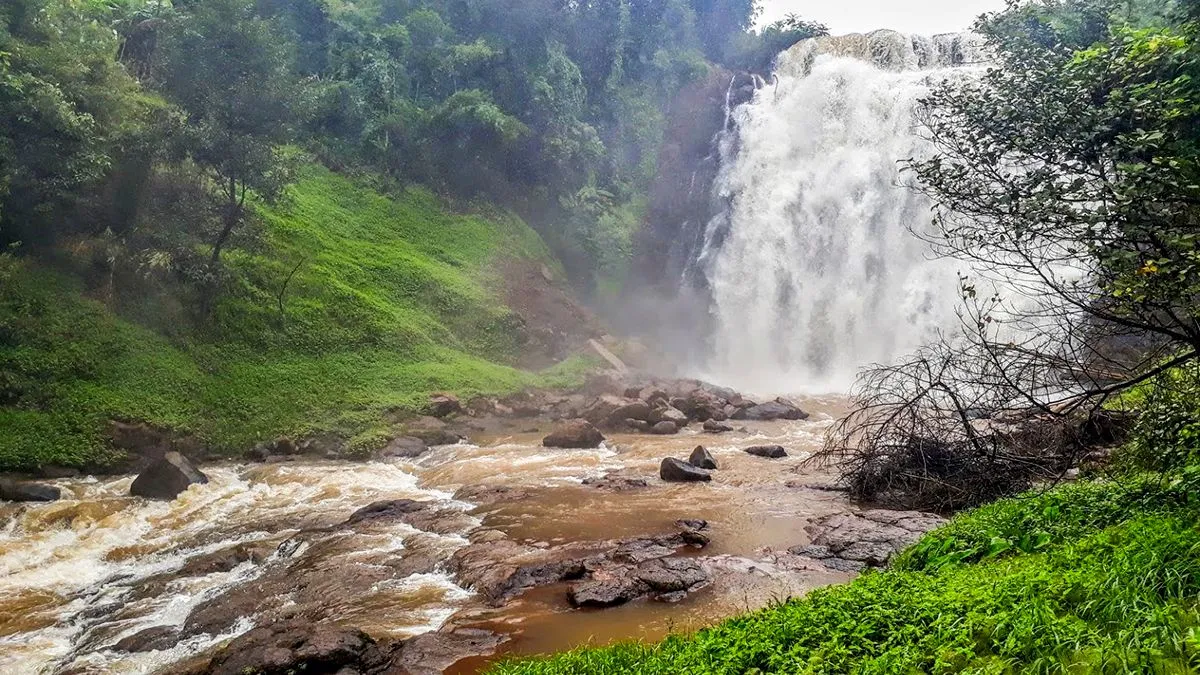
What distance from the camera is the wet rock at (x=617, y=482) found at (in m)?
12.2

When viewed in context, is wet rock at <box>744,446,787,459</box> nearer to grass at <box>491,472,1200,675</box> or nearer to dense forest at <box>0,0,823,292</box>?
grass at <box>491,472,1200,675</box>

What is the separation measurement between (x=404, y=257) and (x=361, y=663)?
70.1 ft

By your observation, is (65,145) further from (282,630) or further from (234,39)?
(282,630)

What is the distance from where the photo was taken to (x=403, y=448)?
16.3 metres

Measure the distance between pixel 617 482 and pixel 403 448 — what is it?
6.33 m

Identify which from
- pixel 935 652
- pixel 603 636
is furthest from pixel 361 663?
pixel 935 652

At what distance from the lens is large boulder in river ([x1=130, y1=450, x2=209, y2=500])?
12.3 metres

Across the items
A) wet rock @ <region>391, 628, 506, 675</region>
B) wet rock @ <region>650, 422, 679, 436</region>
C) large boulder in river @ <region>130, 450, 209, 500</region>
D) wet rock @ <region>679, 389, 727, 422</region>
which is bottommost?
wet rock @ <region>391, 628, 506, 675</region>

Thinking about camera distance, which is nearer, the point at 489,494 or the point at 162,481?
the point at 489,494

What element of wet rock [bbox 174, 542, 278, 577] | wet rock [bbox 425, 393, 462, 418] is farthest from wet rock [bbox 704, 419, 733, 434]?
wet rock [bbox 174, 542, 278, 577]

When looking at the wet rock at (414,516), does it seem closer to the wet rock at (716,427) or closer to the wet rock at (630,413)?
the wet rock at (630,413)

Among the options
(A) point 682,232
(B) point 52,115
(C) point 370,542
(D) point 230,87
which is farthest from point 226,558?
(A) point 682,232

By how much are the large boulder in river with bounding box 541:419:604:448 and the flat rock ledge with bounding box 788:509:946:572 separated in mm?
7511

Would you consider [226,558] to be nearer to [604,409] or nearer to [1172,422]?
[1172,422]
